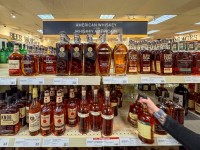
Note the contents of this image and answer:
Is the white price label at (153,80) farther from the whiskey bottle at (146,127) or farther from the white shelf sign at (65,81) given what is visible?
the white shelf sign at (65,81)

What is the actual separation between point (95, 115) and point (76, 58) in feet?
1.30

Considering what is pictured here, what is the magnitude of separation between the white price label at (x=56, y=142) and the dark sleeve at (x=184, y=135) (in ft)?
2.01

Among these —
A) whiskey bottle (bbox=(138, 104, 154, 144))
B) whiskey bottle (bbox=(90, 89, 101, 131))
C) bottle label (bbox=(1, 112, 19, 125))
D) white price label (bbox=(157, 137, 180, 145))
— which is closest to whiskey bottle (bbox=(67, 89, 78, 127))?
whiskey bottle (bbox=(90, 89, 101, 131))

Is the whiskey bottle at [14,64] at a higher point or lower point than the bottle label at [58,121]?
higher

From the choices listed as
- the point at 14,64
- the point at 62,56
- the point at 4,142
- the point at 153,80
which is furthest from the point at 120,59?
the point at 4,142

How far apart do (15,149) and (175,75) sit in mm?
1436

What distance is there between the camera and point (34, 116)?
105 centimetres

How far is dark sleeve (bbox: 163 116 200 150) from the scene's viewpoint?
82 centimetres

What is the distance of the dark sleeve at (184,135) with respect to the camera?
0.82m

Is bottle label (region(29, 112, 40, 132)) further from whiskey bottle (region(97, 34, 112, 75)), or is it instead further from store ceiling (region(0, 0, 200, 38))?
store ceiling (region(0, 0, 200, 38))

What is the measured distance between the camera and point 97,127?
112 cm

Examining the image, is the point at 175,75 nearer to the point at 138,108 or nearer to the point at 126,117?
the point at 138,108

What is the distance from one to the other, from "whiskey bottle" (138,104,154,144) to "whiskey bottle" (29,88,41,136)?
664 millimetres

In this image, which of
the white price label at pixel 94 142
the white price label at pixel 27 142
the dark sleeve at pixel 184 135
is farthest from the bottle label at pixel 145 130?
the white price label at pixel 27 142
